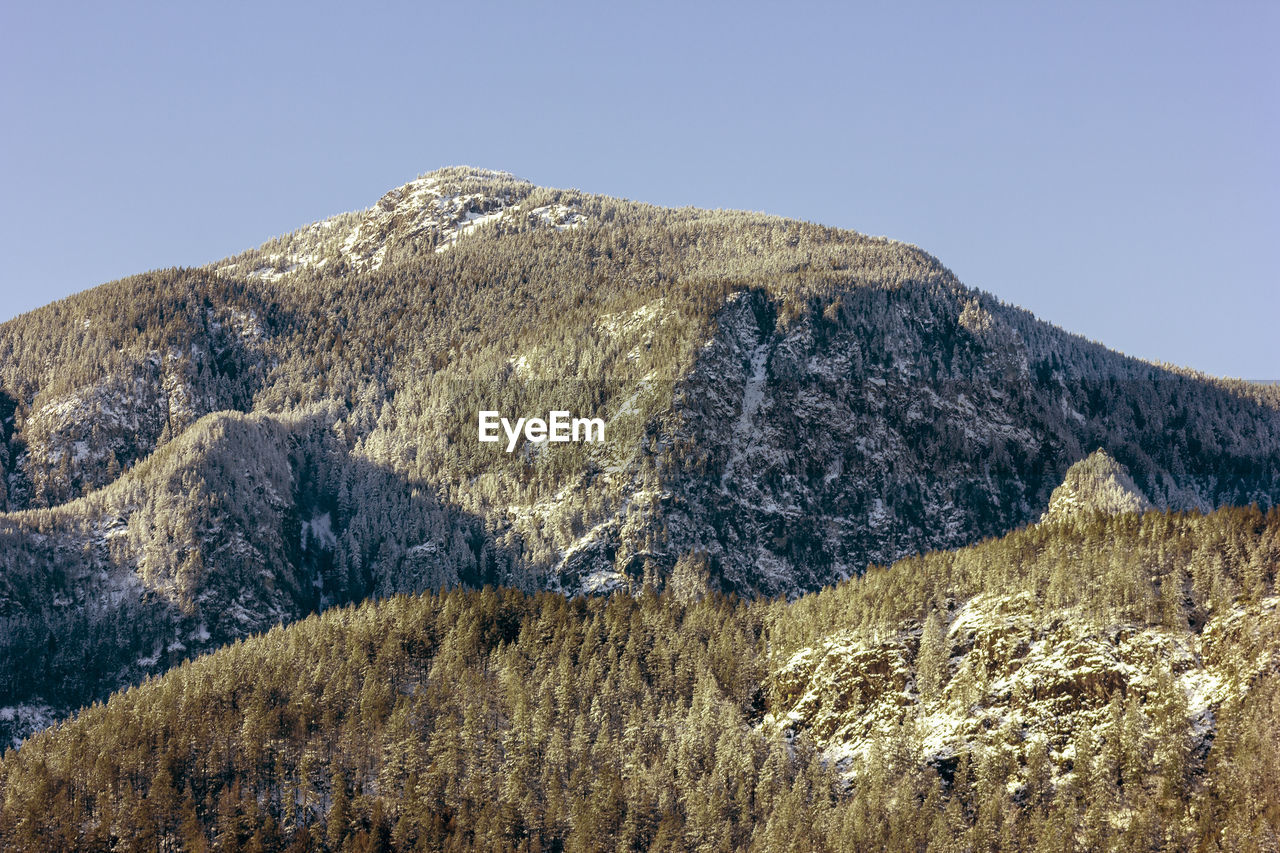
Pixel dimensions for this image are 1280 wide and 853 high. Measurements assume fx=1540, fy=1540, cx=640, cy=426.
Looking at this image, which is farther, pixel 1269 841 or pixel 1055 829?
pixel 1055 829

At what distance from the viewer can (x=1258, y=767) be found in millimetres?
195375

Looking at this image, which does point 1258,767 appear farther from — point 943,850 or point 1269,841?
point 943,850

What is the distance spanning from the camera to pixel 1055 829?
19788 cm

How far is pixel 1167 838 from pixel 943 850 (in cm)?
2774

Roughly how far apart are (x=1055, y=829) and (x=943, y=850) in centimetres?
1451

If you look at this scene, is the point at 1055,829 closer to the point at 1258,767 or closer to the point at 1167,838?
the point at 1167,838

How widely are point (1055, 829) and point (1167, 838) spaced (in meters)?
13.7

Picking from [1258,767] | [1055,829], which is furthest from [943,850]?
[1258,767]

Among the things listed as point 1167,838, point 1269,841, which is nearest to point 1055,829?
point 1167,838

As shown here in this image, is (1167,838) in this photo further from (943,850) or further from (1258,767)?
(943,850)

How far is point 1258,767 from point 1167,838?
15.5m

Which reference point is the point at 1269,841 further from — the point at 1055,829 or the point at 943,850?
the point at 943,850

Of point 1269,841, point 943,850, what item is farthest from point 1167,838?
point 943,850

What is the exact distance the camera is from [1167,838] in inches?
7554
